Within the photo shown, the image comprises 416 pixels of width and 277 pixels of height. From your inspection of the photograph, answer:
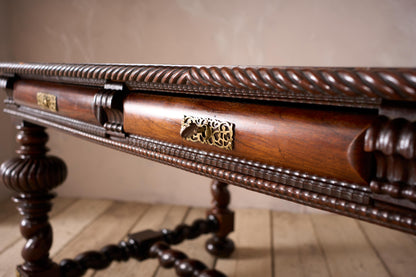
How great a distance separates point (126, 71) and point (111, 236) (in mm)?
1180

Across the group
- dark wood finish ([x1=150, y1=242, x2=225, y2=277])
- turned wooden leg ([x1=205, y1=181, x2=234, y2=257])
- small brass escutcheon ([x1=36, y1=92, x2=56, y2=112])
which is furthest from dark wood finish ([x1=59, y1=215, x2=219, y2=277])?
small brass escutcheon ([x1=36, y1=92, x2=56, y2=112])

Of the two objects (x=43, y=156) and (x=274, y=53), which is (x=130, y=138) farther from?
(x=274, y=53)

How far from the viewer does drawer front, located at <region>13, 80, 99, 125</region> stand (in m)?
0.77

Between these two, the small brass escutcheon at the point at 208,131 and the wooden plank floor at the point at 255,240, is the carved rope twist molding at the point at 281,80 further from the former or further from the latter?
the wooden plank floor at the point at 255,240

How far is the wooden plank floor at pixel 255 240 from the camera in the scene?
4.47 ft

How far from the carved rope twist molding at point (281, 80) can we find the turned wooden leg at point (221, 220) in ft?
2.85

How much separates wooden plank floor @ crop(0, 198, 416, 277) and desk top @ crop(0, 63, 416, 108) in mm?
Answer: 922

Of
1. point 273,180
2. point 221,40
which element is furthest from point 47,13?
point 273,180

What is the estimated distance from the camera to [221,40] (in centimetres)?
185

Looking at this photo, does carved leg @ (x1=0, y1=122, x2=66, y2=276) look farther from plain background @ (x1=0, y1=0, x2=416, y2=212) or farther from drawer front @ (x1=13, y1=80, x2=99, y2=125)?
plain background @ (x1=0, y1=0, x2=416, y2=212)

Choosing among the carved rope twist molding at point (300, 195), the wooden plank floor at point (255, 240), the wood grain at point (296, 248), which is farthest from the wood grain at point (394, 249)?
the carved rope twist molding at point (300, 195)

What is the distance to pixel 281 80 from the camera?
1.31 ft

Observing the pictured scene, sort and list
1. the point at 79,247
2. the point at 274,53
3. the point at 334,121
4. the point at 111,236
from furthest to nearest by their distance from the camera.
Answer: the point at 274,53 → the point at 111,236 → the point at 79,247 → the point at 334,121

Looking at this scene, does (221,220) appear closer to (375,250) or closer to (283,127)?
(375,250)
